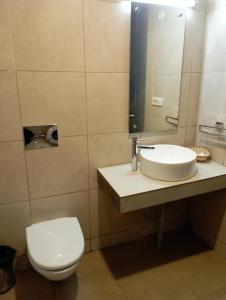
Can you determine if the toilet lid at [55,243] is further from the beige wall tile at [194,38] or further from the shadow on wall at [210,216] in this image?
the beige wall tile at [194,38]

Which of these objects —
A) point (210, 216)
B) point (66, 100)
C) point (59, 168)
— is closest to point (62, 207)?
point (59, 168)

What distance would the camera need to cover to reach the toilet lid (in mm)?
1312

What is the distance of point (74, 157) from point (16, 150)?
0.39 m

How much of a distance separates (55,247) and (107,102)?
1010 millimetres

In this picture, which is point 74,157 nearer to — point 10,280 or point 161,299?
point 10,280

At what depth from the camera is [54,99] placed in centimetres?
155

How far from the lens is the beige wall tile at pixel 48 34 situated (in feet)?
4.52

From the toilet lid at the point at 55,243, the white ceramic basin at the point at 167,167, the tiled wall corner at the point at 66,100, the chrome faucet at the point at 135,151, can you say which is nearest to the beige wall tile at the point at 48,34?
the tiled wall corner at the point at 66,100

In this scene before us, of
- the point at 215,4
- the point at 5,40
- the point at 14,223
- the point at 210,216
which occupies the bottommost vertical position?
the point at 210,216

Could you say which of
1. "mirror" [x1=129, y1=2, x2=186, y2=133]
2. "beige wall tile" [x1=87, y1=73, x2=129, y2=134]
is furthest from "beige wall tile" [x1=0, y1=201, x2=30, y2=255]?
"mirror" [x1=129, y1=2, x2=186, y2=133]

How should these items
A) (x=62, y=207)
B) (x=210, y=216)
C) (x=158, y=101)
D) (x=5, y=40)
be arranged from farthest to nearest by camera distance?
(x=210, y=216)
(x=158, y=101)
(x=62, y=207)
(x=5, y=40)

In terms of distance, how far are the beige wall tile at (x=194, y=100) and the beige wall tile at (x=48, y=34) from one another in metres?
0.95

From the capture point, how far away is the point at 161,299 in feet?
5.17

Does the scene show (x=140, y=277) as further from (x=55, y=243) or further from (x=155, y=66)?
(x=155, y=66)
